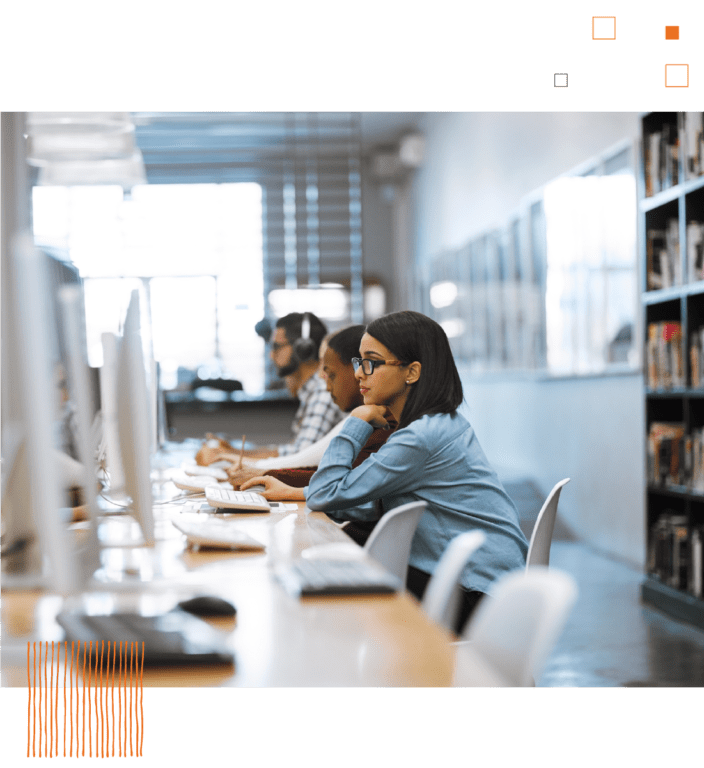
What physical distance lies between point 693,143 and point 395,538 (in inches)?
98.1

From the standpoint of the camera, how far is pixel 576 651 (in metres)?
3.37

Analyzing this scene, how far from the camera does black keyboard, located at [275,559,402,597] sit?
4.26ft

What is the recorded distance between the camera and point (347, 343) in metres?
2.67

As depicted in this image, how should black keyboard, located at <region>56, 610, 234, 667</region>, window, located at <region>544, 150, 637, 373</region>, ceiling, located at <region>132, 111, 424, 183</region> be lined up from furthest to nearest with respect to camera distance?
ceiling, located at <region>132, 111, 424, 183</region> < window, located at <region>544, 150, 637, 373</region> < black keyboard, located at <region>56, 610, 234, 667</region>

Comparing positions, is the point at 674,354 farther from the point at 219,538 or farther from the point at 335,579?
the point at 335,579

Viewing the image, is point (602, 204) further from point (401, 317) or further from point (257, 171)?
point (257, 171)

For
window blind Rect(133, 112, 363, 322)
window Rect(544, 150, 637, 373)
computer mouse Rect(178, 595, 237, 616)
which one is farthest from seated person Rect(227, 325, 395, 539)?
window blind Rect(133, 112, 363, 322)

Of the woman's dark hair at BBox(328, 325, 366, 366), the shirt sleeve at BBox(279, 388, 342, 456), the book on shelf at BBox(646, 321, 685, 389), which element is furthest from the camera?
the book on shelf at BBox(646, 321, 685, 389)

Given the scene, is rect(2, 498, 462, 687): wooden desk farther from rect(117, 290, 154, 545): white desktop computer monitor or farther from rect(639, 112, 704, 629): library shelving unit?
rect(639, 112, 704, 629): library shelving unit

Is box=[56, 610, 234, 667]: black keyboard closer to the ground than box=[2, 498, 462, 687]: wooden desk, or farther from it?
farther from it

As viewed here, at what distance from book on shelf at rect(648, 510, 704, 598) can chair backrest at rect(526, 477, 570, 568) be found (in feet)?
6.11

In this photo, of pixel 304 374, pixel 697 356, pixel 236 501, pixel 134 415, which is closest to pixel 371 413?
pixel 236 501
